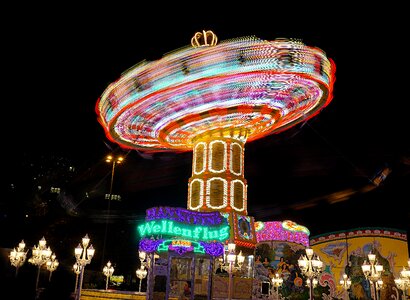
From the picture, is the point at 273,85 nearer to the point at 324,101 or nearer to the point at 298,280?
the point at 324,101

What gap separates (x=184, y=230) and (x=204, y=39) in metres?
8.95

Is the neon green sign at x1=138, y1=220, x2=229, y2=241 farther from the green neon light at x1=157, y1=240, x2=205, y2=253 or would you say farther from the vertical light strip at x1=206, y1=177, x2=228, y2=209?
the vertical light strip at x1=206, y1=177, x2=228, y2=209

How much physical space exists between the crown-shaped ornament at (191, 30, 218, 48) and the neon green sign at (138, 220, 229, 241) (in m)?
8.40

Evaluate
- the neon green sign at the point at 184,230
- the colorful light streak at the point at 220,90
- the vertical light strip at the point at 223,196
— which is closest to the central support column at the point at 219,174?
the vertical light strip at the point at 223,196

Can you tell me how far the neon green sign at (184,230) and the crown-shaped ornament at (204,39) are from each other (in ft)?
27.6

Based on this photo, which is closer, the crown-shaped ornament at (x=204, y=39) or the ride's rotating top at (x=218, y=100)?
the ride's rotating top at (x=218, y=100)

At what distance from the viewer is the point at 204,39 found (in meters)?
19.5

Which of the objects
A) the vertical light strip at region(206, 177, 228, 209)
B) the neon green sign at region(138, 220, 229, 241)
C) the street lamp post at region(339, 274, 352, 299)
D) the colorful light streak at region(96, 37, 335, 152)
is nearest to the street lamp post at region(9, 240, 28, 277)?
the neon green sign at region(138, 220, 229, 241)

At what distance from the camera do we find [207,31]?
19.8 m

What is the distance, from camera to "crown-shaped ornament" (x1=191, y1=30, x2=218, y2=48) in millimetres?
19453

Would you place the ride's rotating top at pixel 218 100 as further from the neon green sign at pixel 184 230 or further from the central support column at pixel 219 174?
the neon green sign at pixel 184 230

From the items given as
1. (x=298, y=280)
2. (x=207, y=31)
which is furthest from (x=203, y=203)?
(x=298, y=280)

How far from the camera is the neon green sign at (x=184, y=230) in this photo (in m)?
14.3

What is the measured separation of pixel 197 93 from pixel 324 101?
20.9 ft
